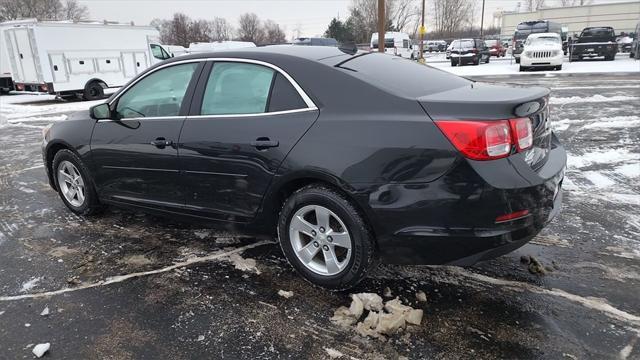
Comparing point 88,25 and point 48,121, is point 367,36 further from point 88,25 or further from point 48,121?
point 48,121

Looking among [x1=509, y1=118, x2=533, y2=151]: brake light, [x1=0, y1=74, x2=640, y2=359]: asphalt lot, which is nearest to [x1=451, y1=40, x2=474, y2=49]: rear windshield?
[x1=0, y1=74, x2=640, y2=359]: asphalt lot

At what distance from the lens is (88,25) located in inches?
707

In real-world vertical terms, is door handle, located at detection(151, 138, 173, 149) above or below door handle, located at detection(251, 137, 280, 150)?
below

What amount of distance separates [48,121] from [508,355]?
13.5 metres

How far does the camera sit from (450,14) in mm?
76688

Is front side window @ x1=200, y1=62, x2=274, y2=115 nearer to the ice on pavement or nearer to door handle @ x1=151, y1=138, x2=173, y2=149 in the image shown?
door handle @ x1=151, y1=138, x2=173, y2=149

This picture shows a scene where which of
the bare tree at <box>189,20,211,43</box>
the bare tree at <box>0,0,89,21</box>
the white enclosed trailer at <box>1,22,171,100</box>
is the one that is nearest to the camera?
the white enclosed trailer at <box>1,22,171,100</box>

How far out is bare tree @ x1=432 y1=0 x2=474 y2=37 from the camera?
76312mm

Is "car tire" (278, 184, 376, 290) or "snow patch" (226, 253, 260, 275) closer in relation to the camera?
"car tire" (278, 184, 376, 290)

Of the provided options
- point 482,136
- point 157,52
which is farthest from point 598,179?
point 157,52

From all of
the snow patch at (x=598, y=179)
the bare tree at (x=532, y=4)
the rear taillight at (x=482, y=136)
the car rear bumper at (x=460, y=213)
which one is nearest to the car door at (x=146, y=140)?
the car rear bumper at (x=460, y=213)

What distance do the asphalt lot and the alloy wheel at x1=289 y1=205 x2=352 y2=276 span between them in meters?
0.20

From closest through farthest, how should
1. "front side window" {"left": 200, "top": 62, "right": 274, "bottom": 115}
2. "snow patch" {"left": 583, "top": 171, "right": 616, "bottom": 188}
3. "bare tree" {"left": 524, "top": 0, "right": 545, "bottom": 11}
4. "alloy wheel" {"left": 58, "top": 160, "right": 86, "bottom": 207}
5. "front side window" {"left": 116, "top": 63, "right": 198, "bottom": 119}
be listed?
1. "front side window" {"left": 200, "top": 62, "right": 274, "bottom": 115}
2. "front side window" {"left": 116, "top": 63, "right": 198, "bottom": 119}
3. "alloy wheel" {"left": 58, "top": 160, "right": 86, "bottom": 207}
4. "snow patch" {"left": 583, "top": 171, "right": 616, "bottom": 188}
5. "bare tree" {"left": 524, "top": 0, "right": 545, "bottom": 11}

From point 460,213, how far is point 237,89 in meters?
1.89
